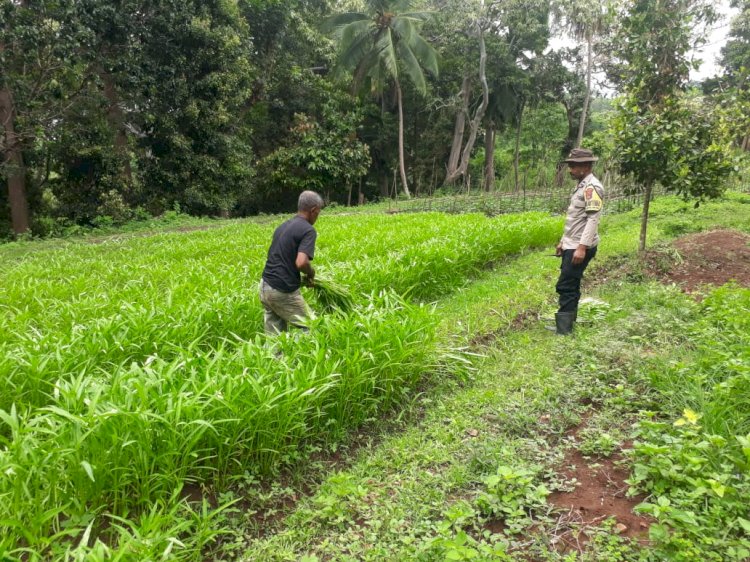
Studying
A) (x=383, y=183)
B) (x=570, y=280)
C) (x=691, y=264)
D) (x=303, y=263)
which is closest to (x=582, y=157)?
(x=570, y=280)

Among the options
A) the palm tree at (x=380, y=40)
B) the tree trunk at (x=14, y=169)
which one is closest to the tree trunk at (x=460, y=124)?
the palm tree at (x=380, y=40)

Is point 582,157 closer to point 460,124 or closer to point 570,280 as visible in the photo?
point 570,280

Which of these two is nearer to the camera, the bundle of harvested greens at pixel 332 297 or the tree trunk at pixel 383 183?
the bundle of harvested greens at pixel 332 297

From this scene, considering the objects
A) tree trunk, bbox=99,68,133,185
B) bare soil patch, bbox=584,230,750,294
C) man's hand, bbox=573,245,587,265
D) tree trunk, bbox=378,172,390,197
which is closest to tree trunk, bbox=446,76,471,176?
tree trunk, bbox=378,172,390,197

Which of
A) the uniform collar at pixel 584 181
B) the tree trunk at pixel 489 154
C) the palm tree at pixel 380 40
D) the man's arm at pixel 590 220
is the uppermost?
the palm tree at pixel 380 40

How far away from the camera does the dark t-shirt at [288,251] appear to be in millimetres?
3756

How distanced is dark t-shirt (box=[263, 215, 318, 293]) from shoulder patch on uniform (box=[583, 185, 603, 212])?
8.39 ft

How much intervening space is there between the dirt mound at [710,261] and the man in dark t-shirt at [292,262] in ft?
15.0

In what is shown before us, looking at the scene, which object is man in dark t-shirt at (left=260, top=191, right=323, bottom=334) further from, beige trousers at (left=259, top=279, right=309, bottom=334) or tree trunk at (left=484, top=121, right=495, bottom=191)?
tree trunk at (left=484, top=121, right=495, bottom=191)

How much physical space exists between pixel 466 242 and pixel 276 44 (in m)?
15.2

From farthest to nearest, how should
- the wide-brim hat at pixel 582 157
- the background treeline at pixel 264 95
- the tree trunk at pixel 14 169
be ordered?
1. the background treeline at pixel 264 95
2. the tree trunk at pixel 14 169
3. the wide-brim hat at pixel 582 157

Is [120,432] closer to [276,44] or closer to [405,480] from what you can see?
[405,480]

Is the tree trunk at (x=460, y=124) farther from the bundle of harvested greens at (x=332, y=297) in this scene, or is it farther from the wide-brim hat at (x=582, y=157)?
the bundle of harvested greens at (x=332, y=297)

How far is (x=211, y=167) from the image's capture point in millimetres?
16297
